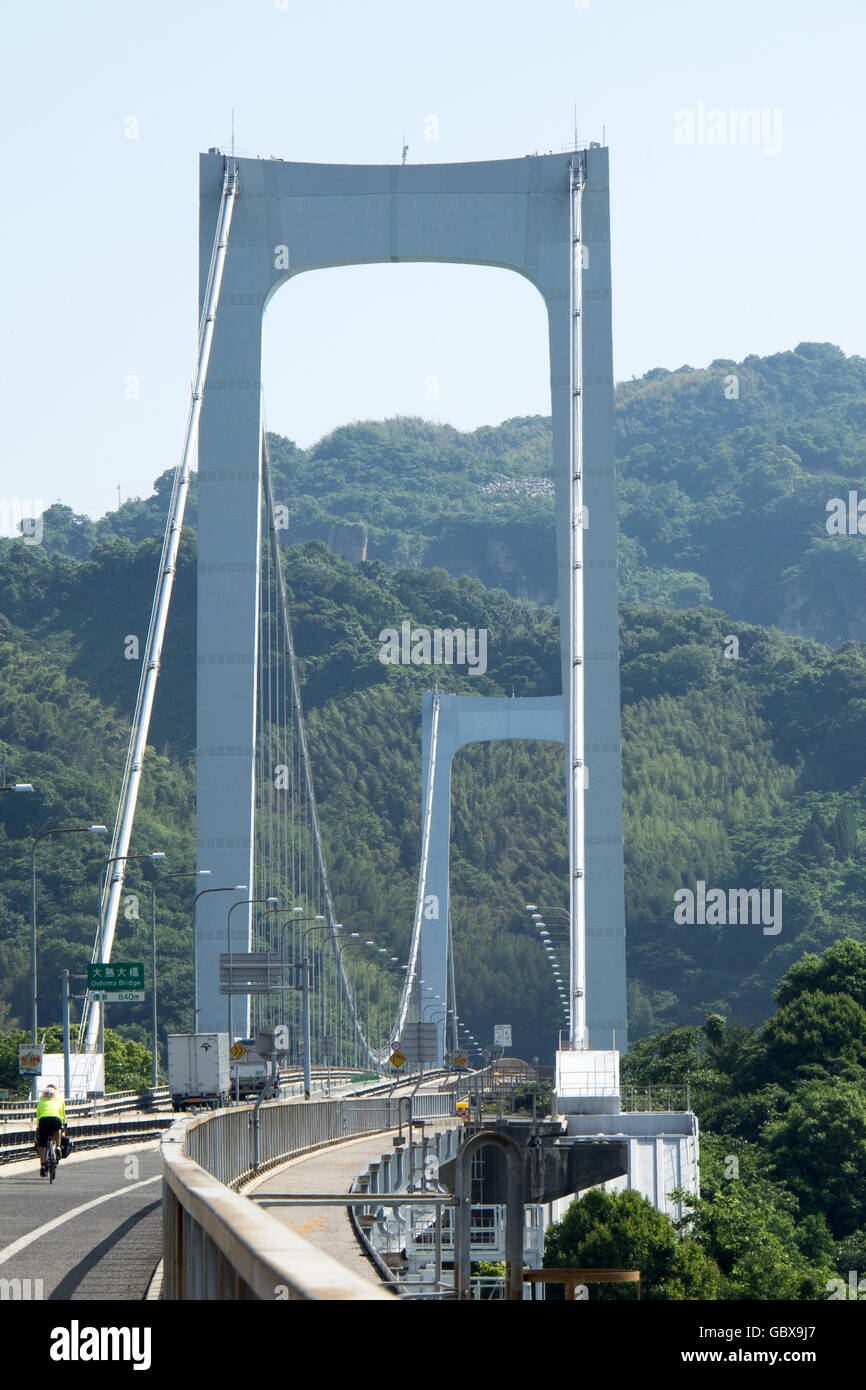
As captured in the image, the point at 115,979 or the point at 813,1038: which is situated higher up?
the point at 115,979

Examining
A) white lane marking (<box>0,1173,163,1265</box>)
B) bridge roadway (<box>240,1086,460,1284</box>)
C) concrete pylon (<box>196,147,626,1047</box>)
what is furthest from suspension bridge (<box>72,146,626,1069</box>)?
white lane marking (<box>0,1173,163,1265</box>)

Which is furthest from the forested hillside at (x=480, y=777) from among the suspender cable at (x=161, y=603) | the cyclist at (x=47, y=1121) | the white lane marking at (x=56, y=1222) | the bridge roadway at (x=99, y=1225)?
the white lane marking at (x=56, y=1222)

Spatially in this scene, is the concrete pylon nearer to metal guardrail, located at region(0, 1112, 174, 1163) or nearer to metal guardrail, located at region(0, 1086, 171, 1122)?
metal guardrail, located at region(0, 1112, 174, 1163)

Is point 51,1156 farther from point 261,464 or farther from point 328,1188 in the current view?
point 261,464

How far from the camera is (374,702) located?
466 feet

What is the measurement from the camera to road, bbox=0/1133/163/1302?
12062 mm

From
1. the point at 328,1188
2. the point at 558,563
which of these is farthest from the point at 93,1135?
the point at 328,1188

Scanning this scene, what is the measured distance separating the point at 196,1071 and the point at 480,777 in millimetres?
105805

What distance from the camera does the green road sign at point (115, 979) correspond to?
155ft

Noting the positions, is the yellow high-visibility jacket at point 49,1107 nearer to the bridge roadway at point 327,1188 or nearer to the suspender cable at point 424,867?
the bridge roadway at point 327,1188

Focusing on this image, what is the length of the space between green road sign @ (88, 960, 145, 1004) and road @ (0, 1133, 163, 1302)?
67.1 ft

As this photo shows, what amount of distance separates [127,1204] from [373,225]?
2876 cm

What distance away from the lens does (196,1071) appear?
157 feet
